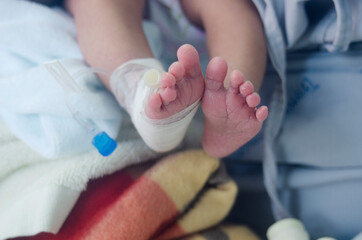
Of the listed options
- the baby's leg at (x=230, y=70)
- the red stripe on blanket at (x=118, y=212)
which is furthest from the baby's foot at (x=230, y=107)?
the red stripe on blanket at (x=118, y=212)

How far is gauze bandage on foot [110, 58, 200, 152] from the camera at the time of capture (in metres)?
0.44

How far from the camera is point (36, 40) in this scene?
0.61 meters

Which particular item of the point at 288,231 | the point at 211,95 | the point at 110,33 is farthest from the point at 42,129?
the point at 288,231

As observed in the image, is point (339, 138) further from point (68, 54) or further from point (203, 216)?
point (68, 54)

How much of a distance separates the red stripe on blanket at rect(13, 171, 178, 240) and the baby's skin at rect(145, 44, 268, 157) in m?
0.15

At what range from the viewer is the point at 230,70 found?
20.3 inches

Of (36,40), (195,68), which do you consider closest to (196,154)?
(195,68)

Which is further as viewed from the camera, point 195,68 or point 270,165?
point 270,165

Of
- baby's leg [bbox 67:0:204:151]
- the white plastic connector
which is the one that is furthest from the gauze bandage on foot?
the white plastic connector

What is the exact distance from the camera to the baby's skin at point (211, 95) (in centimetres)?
39

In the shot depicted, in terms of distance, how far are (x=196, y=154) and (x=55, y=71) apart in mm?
269

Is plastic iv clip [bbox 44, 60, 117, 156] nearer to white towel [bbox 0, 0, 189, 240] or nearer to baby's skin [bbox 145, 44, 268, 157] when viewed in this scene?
white towel [bbox 0, 0, 189, 240]

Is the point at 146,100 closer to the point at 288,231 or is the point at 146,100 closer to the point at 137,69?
the point at 137,69

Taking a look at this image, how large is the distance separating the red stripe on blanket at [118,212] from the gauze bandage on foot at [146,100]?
79 millimetres
